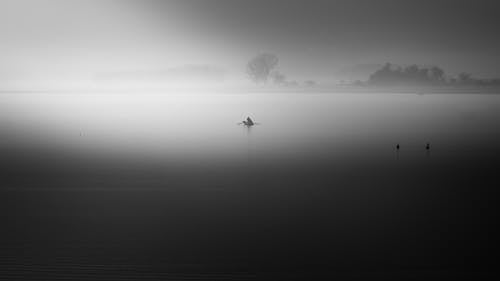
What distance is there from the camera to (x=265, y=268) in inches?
221

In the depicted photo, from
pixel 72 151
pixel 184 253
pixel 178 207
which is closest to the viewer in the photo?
pixel 184 253

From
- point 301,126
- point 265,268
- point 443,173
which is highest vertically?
point 301,126

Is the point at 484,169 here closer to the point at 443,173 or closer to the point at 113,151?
the point at 443,173

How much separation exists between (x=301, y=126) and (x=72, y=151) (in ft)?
39.5

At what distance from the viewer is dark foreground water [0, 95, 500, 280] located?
5.66 meters

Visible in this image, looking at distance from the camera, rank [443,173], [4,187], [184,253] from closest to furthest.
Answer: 1. [184,253]
2. [4,187]
3. [443,173]

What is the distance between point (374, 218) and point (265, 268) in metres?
2.72

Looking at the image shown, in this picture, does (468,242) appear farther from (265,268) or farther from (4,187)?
(4,187)

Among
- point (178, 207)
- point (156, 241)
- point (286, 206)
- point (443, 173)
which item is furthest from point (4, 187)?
point (443, 173)

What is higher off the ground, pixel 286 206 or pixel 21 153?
pixel 21 153

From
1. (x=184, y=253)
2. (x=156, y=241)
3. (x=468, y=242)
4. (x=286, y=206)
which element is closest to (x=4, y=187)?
(x=156, y=241)

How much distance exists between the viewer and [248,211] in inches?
308

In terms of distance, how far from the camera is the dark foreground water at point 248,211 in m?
5.66

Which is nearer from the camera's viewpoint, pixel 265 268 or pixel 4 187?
pixel 265 268
